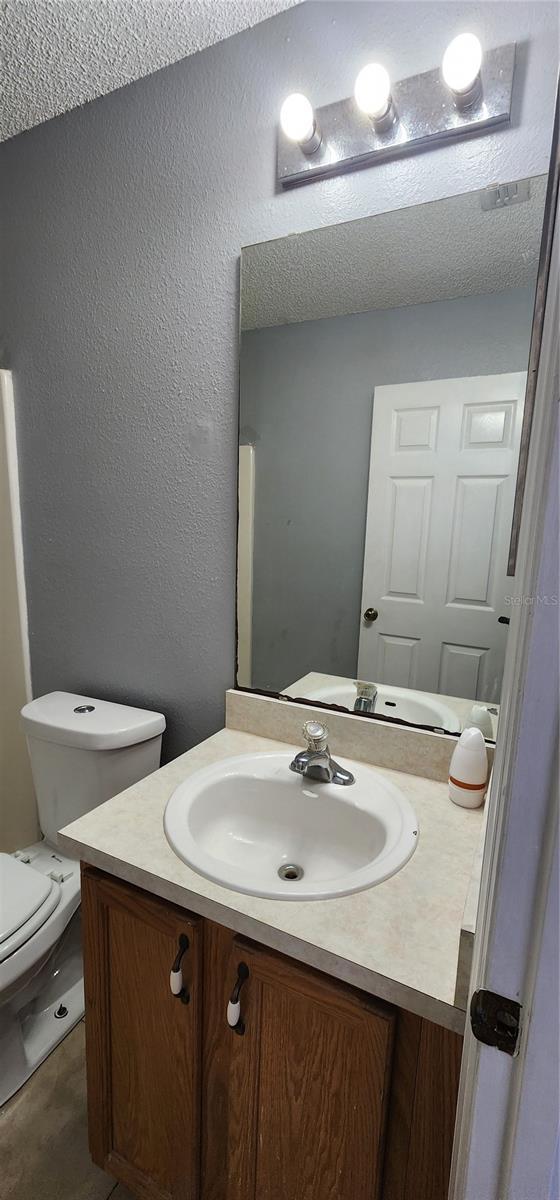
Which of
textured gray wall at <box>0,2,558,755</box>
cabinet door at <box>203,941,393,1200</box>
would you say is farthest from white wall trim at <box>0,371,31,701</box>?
cabinet door at <box>203,941,393,1200</box>

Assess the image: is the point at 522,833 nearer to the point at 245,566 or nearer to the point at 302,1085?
the point at 302,1085

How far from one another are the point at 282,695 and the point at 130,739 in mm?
399

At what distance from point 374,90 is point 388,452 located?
629mm

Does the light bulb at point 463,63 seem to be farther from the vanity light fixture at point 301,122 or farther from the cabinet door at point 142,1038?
the cabinet door at point 142,1038

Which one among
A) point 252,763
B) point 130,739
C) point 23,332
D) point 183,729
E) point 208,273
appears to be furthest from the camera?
point 23,332

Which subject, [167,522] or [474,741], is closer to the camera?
[474,741]

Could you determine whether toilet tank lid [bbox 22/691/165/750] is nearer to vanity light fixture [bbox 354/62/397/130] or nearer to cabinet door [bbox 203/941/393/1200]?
cabinet door [bbox 203/941/393/1200]

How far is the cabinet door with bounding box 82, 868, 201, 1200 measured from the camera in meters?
0.80

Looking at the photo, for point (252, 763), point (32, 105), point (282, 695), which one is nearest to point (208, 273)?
point (32, 105)

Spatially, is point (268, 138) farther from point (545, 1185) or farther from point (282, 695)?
point (545, 1185)

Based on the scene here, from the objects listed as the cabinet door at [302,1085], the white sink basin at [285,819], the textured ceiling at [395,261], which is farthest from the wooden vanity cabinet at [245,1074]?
the textured ceiling at [395,261]

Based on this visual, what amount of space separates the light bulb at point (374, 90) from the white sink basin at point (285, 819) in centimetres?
124

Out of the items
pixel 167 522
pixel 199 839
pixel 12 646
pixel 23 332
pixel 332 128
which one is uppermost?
pixel 332 128

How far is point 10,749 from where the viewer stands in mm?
1716
